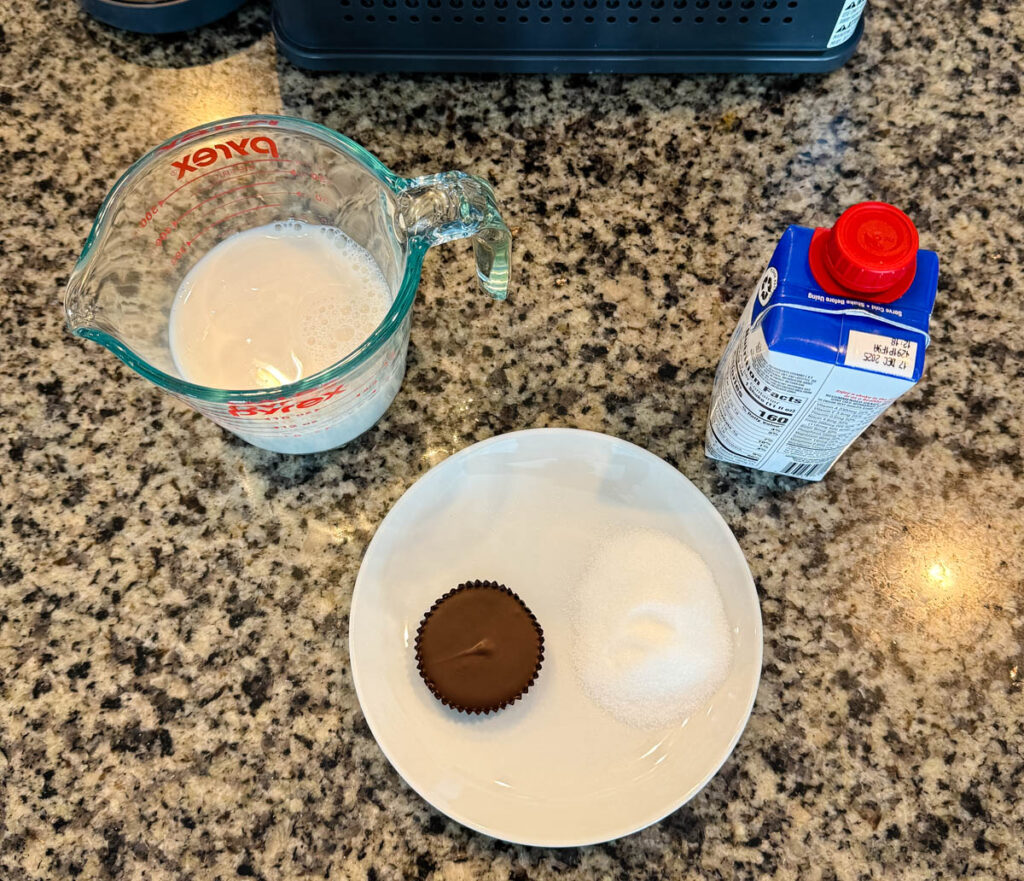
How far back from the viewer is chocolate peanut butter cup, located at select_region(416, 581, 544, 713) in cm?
66

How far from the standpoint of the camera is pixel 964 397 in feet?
2.53

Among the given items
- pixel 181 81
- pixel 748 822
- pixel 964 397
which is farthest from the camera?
pixel 181 81

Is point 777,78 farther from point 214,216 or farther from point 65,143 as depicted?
point 65,143

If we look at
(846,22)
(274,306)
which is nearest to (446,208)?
(274,306)

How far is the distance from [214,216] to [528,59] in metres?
0.36

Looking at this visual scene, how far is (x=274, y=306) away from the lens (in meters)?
0.71

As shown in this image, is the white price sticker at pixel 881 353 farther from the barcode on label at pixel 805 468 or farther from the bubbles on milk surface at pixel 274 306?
the bubbles on milk surface at pixel 274 306

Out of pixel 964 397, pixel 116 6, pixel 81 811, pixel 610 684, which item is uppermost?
pixel 116 6

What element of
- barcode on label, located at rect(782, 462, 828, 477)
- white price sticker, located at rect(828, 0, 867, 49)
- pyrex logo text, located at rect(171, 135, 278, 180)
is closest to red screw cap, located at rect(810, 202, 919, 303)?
barcode on label, located at rect(782, 462, 828, 477)

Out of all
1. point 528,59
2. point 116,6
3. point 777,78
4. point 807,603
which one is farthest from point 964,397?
point 116,6

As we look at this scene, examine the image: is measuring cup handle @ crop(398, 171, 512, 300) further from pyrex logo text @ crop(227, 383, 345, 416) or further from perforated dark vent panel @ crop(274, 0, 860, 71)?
perforated dark vent panel @ crop(274, 0, 860, 71)

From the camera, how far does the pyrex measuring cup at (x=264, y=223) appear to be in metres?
0.61

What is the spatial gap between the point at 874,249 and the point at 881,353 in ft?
0.22

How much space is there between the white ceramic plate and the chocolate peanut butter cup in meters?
0.02
